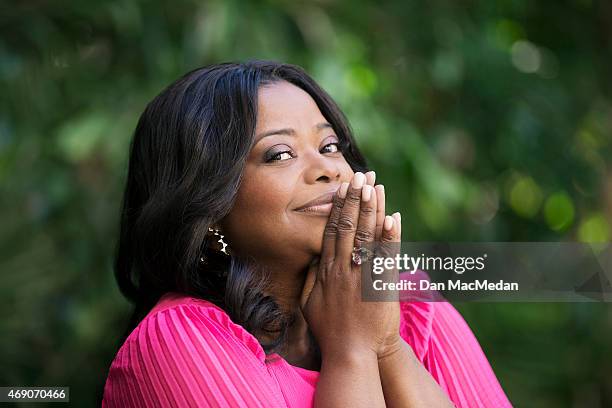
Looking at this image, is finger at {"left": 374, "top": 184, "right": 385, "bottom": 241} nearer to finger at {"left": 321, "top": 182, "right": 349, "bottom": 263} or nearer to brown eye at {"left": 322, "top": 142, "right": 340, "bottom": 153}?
finger at {"left": 321, "top": 182, "right": 349, "bottom": 263}

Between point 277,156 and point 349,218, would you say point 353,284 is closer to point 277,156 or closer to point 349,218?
point 349,218

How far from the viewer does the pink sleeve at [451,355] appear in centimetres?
229

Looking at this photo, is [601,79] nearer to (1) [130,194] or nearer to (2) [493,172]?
(2) [493,172]

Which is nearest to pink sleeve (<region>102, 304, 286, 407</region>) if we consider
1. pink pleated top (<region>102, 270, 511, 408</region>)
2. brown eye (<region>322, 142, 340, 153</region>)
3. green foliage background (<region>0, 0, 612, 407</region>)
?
pink pleated top (<region>102, 270, 511, 408</region>)

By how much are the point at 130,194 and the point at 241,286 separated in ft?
1.42

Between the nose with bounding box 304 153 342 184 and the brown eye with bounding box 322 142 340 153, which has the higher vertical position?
the brown eye with bounding box 322 142 340 153

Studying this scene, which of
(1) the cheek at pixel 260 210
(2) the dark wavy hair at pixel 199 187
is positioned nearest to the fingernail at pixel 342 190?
(1) the cheek at pixel 260 210

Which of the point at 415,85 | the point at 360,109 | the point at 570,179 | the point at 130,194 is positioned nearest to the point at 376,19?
the point at 415,85

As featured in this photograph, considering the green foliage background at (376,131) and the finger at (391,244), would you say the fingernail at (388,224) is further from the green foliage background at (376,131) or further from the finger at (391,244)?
the green foliage background at (376,131)

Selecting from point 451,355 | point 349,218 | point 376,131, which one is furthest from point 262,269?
point 376,131

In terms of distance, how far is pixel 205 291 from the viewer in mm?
2236

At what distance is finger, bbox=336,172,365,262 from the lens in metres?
2.10

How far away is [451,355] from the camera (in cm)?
234

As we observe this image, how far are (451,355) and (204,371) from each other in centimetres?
67
